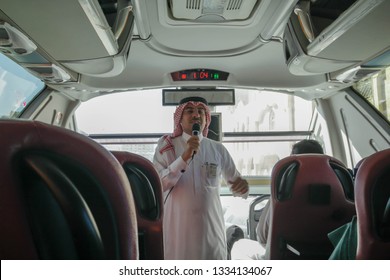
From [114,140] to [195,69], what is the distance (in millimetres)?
973

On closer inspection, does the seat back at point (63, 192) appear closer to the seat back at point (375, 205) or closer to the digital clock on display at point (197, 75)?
the seat back at point (375, 205)

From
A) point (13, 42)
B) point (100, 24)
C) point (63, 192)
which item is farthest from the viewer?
point (13, 42)

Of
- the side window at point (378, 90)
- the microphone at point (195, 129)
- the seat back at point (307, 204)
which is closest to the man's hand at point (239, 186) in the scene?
the seat back at point (307, 204)

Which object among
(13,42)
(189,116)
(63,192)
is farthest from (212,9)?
(63,192)

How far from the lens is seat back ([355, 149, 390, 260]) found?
2.05 ft

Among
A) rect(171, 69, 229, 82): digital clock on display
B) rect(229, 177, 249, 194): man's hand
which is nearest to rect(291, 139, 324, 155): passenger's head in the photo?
rect(229, 177, 249, 194): man's hand

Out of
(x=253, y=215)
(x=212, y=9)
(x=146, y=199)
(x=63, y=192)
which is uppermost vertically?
(x=212, y=9)

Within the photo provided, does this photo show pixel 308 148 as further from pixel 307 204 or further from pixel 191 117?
pixel 191 117

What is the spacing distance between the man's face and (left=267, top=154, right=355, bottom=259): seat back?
1.76 feet

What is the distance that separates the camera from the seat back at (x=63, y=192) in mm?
372

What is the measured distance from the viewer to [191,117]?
166cm

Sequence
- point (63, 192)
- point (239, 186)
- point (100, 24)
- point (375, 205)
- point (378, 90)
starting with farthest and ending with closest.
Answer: point (378, 90) → point (239, 186) → point (100, 24) → point (375, 205) → point (63, 192)

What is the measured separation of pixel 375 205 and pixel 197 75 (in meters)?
1.99

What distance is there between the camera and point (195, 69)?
246cm
